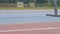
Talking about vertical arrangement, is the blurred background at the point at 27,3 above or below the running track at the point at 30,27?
below

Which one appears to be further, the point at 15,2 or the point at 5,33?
the point at 15,2

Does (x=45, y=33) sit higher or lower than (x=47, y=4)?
higher

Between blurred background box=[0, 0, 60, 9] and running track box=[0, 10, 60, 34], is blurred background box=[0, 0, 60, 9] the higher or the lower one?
the lower one

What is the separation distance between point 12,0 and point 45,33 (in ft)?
105

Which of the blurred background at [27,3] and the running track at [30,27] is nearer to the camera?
the running track at [30,27]

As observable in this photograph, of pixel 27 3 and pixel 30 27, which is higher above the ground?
pixel 30 27

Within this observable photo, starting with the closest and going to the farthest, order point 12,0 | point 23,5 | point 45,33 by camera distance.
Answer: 1. point 45,33
2. point 23,5
3. point 12,0

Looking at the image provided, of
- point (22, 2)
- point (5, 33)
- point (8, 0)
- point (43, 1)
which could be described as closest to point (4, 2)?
point (8, 0)

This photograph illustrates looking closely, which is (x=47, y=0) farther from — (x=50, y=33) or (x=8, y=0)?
(x=50, y=33)

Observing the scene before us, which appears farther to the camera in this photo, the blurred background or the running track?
the blurred background

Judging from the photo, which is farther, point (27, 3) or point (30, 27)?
point (27, 3)

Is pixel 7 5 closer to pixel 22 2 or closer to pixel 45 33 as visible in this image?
pixel 22 2

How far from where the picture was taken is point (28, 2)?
3806cm

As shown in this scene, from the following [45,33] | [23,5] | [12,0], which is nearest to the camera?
[45,33]
